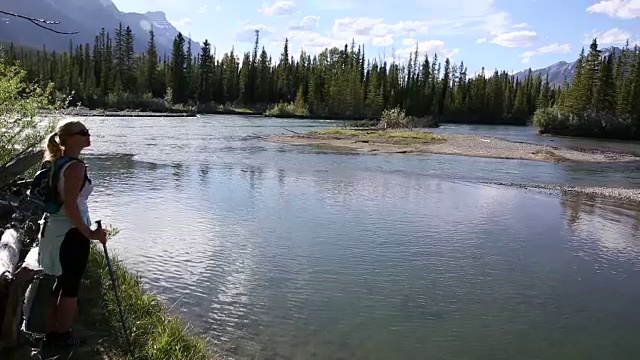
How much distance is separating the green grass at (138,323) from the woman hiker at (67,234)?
61cm

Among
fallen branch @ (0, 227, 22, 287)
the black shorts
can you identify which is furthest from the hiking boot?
fallen branch @ (0, 227, 22, 287)

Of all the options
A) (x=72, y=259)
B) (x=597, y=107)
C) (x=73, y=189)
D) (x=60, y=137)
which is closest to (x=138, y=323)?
(x=72, y=259)

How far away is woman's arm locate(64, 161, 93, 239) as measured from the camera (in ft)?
17.1

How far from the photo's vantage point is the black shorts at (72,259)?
5574mm

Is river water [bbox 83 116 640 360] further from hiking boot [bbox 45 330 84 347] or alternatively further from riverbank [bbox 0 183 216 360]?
hiking boot [bbox 45 330 84 347]

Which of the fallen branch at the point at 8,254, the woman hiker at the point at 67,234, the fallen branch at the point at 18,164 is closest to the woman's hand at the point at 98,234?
the woman hiker at the point at 67,234

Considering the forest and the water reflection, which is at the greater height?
the forest

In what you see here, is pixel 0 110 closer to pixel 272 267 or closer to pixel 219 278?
pixel 219 278

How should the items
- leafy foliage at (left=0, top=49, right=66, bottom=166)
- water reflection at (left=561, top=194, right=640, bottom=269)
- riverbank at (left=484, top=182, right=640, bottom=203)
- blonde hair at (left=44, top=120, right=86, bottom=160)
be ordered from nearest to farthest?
1. blonde hair at (left=44, top=120, right=86, bottom=160)
2. leafy foliage at (left=0, top=49, right=66, bottom=166)
3. water reflection at (left=561, top=194, right=640, bottom=269)
4. riverbank at (left=484, top=182, right=640, bottom=203)

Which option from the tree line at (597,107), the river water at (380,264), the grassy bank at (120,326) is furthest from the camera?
the tree line at (597,107)

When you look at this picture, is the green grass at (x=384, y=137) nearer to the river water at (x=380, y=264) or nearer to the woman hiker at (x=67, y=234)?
the river water at (x=380, y=264)

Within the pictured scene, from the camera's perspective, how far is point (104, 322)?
6770mm

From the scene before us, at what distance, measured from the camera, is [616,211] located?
69.2 feet

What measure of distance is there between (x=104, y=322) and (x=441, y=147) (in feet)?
140
